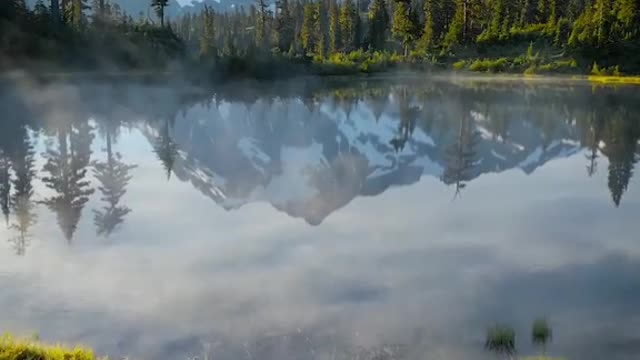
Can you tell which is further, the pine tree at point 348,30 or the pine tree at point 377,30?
the pine tree at point 348,30

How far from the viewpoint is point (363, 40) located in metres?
145

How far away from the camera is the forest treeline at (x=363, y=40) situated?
7256 centimetres


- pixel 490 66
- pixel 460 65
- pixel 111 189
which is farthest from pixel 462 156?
pixel 460 65

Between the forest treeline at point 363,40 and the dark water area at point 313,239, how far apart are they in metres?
35.7

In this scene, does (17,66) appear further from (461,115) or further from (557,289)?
(557,289)

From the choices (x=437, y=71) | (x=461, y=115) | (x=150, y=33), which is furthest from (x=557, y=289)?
(x=437, y=71)

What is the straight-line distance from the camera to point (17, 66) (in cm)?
6488

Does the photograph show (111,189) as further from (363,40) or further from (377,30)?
(363,40)

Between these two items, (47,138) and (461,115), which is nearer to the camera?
(47,138)

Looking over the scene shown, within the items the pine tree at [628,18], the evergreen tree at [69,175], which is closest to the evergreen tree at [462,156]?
the evergreen tree at [69,175]

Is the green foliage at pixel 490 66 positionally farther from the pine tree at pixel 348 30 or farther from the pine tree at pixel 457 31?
the pine tree at pixel 348 30

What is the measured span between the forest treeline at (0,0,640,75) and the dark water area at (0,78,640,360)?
35721mm

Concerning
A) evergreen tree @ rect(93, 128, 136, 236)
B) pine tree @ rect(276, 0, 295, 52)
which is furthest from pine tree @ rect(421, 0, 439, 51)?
evergreen tree @ rect(93, 128, 136, 236)

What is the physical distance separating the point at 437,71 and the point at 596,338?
101132 millimetres
